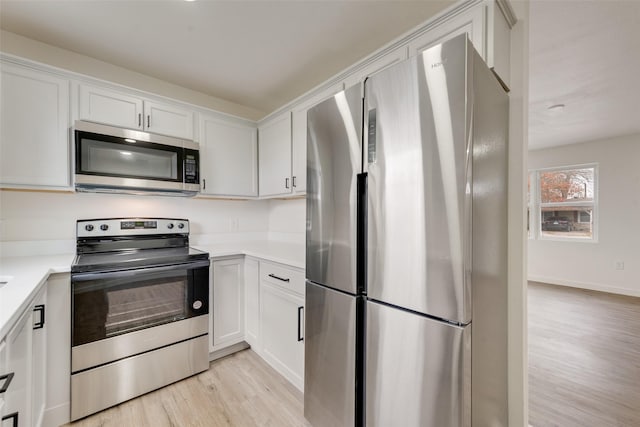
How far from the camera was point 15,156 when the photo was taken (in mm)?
1699

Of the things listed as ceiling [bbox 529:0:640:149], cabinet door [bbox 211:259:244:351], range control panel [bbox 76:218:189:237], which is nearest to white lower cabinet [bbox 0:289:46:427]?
range control panel [bbox 76:218:189:237]

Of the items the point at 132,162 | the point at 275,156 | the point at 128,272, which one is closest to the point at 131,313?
the point at 128,272

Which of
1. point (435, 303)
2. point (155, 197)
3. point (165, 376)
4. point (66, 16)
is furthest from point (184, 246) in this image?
point (435, 303)

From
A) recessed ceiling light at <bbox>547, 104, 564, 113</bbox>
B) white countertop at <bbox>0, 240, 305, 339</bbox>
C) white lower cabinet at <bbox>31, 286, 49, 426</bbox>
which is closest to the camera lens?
white countertop at <bbox>0, 240, 305, 339</bbox>

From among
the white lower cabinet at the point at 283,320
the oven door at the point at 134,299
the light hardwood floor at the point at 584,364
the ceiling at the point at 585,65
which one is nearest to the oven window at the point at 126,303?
the oven door at the point at 134,299

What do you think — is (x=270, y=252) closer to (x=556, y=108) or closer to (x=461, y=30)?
(x=461, y=30)

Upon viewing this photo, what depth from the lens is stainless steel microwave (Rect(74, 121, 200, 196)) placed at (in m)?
1.83

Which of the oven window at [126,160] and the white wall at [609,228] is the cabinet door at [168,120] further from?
the white wall at [609,228]

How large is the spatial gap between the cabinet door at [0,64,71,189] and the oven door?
0.76m

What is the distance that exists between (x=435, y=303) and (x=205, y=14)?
2.06m

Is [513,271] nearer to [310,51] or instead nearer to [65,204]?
[310,51]

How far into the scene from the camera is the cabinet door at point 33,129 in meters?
1.67

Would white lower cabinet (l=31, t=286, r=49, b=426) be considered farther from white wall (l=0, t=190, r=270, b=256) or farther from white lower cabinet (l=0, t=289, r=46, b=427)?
white wall (l=0, t=190, r=270, b=256)

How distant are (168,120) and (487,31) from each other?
227 centimetres
